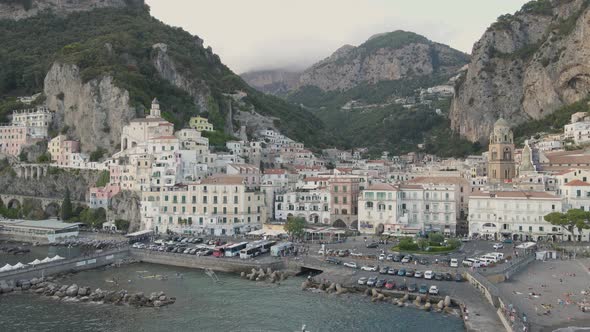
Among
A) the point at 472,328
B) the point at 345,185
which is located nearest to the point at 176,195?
the point at 345,185

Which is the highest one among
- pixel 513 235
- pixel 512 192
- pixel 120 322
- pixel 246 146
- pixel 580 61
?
pixel 580 61

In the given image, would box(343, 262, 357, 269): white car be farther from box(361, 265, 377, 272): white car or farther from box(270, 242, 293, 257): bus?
box(270, 242, 293, 257): bus

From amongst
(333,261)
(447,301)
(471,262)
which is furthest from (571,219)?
(333,261)

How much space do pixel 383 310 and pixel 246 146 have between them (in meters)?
60.9

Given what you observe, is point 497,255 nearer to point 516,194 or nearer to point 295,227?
point 516,194

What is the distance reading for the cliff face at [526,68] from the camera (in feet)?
371

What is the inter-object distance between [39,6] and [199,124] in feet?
248

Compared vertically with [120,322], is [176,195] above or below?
above

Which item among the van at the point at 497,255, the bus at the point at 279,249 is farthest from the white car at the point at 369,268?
the van at the point at 497,255

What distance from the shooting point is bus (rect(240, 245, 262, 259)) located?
5736 centimetres

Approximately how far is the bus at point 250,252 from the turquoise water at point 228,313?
6.77m

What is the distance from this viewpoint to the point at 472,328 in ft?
117

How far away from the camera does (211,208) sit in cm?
7238

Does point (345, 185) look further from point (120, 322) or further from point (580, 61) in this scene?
point (580, 61)
